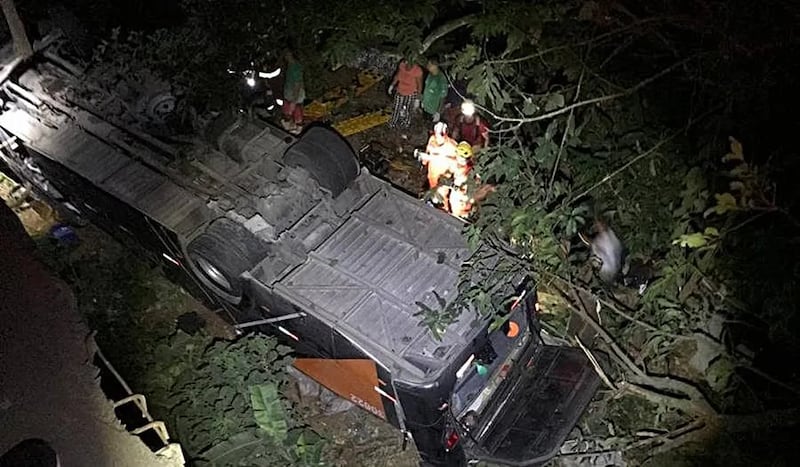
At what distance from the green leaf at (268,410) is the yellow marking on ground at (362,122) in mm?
4534

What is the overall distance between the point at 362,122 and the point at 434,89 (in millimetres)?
1537

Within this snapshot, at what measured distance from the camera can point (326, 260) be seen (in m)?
6.47

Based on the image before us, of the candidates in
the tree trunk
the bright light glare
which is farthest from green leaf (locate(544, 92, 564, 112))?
the tree trunk

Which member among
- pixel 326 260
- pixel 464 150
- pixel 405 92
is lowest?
pixel 326 260

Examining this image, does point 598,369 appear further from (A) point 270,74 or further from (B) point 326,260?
(A) point 270,74

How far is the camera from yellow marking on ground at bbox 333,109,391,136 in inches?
396

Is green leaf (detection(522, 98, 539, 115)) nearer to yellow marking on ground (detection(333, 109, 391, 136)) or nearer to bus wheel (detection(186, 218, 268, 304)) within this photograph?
bus wheel (detection(186, 218, 268, 304))

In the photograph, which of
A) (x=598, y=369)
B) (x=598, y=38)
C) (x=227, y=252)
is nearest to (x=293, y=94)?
(x=227, y=252)

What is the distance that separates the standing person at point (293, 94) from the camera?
9266 mm

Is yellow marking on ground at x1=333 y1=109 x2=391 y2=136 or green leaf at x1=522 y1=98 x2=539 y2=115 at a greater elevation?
yellow marking on ground at x1=333 y1=109 x2=391 y2=136

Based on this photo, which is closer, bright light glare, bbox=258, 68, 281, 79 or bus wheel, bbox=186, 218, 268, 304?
bus wheel, bbox=186, 218, 268, 304

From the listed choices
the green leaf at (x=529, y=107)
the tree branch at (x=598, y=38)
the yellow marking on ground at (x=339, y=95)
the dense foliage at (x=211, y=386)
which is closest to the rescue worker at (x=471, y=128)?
the yellow marking on ground at (x=339, y=95)

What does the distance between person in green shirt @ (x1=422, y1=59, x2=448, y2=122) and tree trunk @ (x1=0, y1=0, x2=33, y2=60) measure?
4.70 metres

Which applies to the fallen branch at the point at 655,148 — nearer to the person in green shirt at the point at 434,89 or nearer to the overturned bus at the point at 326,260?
the overturned bus at the point at 326,260
